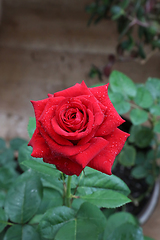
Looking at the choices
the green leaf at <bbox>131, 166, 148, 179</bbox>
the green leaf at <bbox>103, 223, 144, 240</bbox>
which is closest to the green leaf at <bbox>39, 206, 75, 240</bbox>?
the green leaf at <bbox>103, 223, 144, 240</bbox>

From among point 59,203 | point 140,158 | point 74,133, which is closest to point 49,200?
point 59,203

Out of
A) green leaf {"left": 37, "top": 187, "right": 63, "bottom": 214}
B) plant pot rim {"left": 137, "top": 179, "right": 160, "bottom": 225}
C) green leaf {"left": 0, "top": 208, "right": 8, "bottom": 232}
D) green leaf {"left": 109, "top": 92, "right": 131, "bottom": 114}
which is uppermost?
green leaf {"left": 109, "top": 92, "right": 131, "bottom": 114}

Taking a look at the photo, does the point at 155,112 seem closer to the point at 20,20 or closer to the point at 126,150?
the point at 126,150

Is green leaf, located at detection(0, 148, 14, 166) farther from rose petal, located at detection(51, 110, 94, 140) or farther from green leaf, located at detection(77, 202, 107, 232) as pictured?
rose petal, located at detection(51, 110, 94, 140)

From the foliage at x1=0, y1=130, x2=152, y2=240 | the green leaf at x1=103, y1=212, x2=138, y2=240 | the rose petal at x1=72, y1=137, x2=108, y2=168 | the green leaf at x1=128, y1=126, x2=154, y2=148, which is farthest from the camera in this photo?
the green leaf at x1=128, y1=126, x2=154, y2=148

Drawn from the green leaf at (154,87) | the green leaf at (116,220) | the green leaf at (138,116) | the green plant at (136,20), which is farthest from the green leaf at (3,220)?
the green plant at (136,20)
